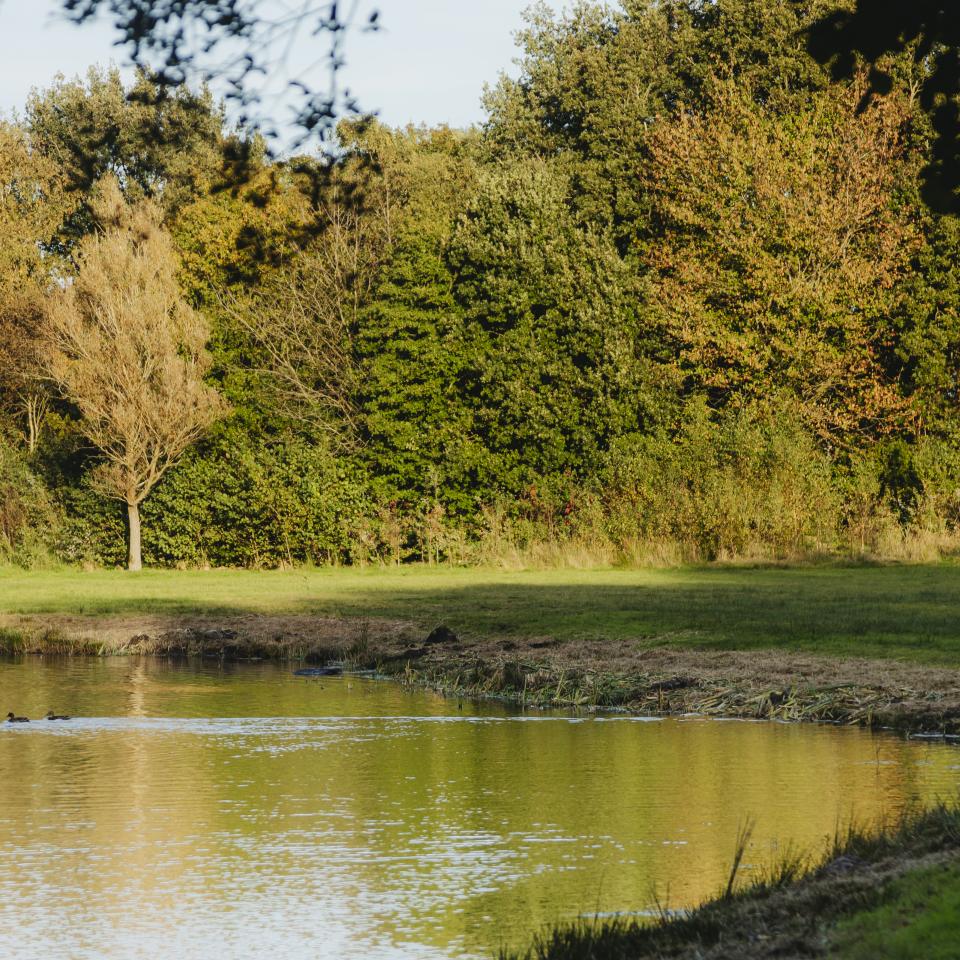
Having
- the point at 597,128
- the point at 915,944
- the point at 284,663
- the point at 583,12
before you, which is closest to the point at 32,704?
the point at 284,663

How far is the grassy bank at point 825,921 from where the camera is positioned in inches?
214

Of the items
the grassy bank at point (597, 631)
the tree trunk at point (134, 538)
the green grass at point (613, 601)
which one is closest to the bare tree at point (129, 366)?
the tree trunk at point (134, 538)

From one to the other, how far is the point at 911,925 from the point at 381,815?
5.18m

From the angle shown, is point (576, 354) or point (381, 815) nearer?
point (381, 815)

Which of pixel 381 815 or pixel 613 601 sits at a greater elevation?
pixel 613 601

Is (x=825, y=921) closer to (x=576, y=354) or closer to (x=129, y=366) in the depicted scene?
(x=129, y=366)

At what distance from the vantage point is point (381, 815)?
10.1 m

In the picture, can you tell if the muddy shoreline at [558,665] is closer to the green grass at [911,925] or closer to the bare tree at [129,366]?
the green grass at [911,925]

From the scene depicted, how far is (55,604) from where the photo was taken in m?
24.5

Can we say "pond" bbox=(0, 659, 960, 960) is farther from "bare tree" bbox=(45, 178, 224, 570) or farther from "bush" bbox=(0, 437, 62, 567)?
"bush" bbox=(0, 437, 62, 567)

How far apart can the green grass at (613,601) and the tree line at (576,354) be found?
3.07 meters

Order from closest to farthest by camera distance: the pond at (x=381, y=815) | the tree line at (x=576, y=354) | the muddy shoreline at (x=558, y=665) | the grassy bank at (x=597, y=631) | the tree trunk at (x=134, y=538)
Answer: the pond at (x=381, y=815), the muddy shoreline at (x=558, y=665), the grassy bank at (x=597, y=631), the tree line at (x=576, y=354), the tree trunk at (x=134, y=538)

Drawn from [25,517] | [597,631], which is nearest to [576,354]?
[25,517]

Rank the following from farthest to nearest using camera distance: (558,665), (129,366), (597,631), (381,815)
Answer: (129,366) < (597,631) < (558,665) < (381,815)
